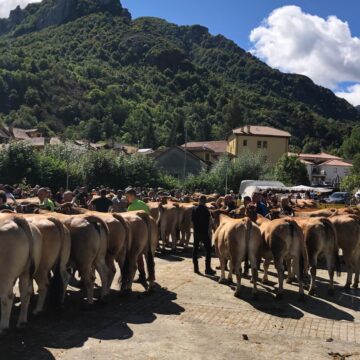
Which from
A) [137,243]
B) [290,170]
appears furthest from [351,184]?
[137,243]

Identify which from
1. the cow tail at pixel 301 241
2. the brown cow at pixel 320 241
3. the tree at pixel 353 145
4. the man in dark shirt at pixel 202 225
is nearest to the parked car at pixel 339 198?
the man in dark shirt at pixel 202 225

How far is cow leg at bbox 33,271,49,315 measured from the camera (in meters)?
8.62

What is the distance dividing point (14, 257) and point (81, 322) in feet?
5.94

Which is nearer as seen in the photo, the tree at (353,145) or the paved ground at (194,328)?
the paved ground at (194,328)

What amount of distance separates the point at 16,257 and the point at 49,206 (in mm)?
4958

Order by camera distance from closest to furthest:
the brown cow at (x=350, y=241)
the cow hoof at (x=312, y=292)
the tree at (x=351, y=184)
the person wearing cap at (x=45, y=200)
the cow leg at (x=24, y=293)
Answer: the cow leg at (x=24, y=293) < the cow hoof at (x=312, y=292) < the brown cow at (x=350, y=241) < the person wearing cap at (x=45, y=200) < the tree at (x=351, y=184)

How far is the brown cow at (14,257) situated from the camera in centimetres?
725

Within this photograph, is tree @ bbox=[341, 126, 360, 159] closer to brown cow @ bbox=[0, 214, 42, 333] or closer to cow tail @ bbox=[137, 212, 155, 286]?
cow tail @ bbox=[137, 212, 155, 286]

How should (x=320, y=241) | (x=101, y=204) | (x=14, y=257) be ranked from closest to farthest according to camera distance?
(x=14, y=257)
(x=320, y=241)
(x=101, y=204)

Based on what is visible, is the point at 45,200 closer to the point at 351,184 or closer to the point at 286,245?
the point at 286,245

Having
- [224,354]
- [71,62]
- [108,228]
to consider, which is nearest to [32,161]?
[108,228]

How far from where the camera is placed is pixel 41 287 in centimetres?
872

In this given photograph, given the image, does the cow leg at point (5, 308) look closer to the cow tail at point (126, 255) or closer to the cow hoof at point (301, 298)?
the cow tail at point (126, 255)

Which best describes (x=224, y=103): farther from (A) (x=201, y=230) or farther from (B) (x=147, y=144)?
(A) (x=201, y=230)
